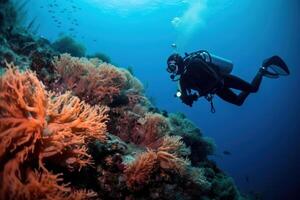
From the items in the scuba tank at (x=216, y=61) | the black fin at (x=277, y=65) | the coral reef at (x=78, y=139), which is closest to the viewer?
the coral reef at (x=78, y=139)

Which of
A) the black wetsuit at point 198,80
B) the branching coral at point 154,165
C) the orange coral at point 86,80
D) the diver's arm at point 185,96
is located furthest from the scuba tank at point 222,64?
the branching coral at point 154,165

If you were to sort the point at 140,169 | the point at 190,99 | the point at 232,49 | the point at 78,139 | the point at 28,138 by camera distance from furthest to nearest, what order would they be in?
the point at 232,49
the point at 190,99
the point at 140,169
the point at 78,139
the point at 28,138

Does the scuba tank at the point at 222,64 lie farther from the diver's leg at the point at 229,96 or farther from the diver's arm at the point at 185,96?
the diver's arm at the point at 185,96

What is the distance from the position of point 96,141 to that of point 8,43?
3674mm

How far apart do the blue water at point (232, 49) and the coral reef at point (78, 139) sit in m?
40.5

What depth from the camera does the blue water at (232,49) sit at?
58.4 metres

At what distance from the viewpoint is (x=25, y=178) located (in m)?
2.62

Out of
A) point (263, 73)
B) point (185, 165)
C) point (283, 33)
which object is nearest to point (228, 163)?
point (283, 33)

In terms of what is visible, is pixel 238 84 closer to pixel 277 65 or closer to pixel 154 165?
pixel 277 65

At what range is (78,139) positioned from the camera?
2861 mm

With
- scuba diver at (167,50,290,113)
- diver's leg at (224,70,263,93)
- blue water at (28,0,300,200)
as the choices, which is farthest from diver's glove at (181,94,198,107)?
blue water at (28,0,300,200)

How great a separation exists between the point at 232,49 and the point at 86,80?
294 ft

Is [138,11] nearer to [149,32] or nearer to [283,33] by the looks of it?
[149,32]

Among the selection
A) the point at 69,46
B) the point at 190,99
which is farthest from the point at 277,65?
the point at 69,46
